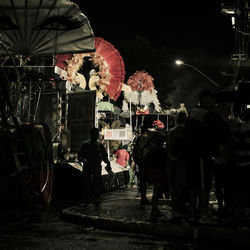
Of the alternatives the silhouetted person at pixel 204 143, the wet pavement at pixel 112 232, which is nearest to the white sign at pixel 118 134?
the wet pavement at pixel 112 232

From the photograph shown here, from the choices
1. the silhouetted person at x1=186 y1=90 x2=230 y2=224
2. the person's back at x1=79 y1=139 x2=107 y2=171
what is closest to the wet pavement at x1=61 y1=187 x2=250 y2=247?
the silhouetted person at x1=186 y1=90 x2=230 y2=224

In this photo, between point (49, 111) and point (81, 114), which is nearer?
point (49, 111)

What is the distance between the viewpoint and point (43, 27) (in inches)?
563

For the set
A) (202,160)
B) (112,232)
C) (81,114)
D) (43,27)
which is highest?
(43,27)

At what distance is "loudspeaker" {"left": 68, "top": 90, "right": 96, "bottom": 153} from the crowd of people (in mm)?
7649

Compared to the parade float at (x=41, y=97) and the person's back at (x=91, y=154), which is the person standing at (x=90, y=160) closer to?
the person's back at (x=91, y=154)

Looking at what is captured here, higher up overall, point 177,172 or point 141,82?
point 141,82

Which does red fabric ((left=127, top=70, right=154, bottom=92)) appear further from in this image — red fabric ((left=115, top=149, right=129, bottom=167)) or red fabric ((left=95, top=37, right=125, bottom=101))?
red fabric ((left=115, top=149, right=129, bottom=167))

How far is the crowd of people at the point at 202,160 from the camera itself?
737cm

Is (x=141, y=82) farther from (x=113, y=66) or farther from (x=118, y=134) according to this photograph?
(x=118, y=134)

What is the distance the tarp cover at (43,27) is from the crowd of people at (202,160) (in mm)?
6512

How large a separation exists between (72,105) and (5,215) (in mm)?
7458

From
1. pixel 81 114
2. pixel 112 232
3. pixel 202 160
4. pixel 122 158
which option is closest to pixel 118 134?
pixel 122 158

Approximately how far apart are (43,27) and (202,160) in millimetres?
8681
